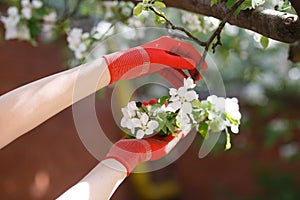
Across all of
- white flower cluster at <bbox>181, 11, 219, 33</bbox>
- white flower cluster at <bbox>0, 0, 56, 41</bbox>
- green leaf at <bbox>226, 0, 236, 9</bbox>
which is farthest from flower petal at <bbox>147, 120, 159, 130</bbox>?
white flower cluster at <bbox>0, 0, 56, 41</bbox>

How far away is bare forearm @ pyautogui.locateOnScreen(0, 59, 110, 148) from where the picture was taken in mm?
797

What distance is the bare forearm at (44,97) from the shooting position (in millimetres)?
797

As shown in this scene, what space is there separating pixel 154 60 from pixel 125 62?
0.04 metres

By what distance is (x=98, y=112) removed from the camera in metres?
2.92

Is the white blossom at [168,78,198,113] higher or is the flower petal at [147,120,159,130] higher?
the white blossom at [168,78,198,113]

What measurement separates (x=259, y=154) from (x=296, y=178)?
240 millimetres

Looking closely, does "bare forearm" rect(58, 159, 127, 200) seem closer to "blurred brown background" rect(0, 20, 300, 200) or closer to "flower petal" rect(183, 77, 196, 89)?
"flower petal" rect(183, 77, 196, 89)

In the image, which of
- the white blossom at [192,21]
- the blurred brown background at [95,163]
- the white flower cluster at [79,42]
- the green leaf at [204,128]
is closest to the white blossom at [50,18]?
the white flower cluster at [79,42]

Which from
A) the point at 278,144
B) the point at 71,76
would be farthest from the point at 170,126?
the point at 278,144

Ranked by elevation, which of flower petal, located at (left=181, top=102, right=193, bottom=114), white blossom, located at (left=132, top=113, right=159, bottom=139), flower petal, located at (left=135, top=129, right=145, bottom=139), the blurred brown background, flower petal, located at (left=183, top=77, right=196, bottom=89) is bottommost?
the blurred brown background

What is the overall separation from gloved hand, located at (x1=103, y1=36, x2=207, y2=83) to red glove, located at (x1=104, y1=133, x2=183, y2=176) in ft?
0.34

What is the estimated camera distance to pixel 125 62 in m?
0.82

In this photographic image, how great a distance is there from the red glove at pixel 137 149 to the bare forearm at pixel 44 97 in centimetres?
11

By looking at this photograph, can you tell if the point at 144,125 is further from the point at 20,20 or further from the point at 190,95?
the point at 20,20
